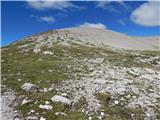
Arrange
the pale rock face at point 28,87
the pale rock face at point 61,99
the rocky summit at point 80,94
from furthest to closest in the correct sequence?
the pale rock face at point 28,87
the pale rock face at point 61,99
the rocky summit at point 80,94

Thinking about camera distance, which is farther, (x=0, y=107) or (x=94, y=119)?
(x=0, y=107)

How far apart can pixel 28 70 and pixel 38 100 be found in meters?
12.4

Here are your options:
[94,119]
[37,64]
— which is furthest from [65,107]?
[37,64]

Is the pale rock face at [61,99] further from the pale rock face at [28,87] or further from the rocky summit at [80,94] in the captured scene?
the pale rock face at [28,87]

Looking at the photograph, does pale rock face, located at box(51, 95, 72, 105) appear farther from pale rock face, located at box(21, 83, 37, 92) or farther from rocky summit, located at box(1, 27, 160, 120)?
pale rock face, located at box(21, 83, 37, 92)

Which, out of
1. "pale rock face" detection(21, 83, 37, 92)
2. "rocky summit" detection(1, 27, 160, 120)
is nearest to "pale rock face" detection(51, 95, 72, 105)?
"rocky summit" detection(1, 27, 160, 120)

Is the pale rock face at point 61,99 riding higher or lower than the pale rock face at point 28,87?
higher

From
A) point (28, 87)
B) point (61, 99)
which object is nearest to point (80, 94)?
point (61, 99)

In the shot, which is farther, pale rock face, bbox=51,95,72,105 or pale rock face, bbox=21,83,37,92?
pale rock face, bbox=21,83,37,92

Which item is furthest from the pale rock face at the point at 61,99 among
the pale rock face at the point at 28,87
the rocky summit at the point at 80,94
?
the pale rock face at the point at 28,87

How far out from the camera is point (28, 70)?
34531mm

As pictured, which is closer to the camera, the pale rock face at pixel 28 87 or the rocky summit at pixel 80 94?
the rocky summit at pixel 80 94

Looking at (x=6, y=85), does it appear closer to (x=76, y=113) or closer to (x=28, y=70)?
(x=28, y=70)

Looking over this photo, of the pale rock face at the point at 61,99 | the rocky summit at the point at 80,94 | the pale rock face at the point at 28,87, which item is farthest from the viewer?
the pale rock face at the point at 28,87
